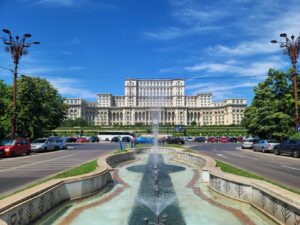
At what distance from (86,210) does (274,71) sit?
119 feet

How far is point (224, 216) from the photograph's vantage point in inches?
300

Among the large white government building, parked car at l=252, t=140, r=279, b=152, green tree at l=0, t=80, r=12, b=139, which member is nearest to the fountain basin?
green tree at l=0, t=80, r=12, b=139

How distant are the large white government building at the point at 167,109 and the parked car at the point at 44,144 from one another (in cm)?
12836

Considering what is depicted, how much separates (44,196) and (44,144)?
1150 inches

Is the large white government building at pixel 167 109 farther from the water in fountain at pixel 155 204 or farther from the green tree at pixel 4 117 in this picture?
the water in fountain at pixel 155 204

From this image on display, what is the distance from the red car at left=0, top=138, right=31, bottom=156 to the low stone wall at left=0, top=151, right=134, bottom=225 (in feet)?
59.6

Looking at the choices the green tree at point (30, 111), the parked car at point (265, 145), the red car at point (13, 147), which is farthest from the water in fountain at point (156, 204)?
the green tree at point (30, 111)

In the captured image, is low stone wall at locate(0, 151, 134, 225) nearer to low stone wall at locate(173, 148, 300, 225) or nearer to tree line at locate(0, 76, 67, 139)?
low stone wall at locate(173, 148, 300, 225)

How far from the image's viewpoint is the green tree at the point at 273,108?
37.1 m

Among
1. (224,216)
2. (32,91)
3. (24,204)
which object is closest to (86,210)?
(24,204)

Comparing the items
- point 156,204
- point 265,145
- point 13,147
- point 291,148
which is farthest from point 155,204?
point 265,145

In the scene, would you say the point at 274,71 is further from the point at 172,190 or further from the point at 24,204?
the point at 24,204

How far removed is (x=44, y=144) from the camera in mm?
35188

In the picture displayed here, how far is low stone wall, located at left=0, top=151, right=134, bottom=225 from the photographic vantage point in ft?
19.6
